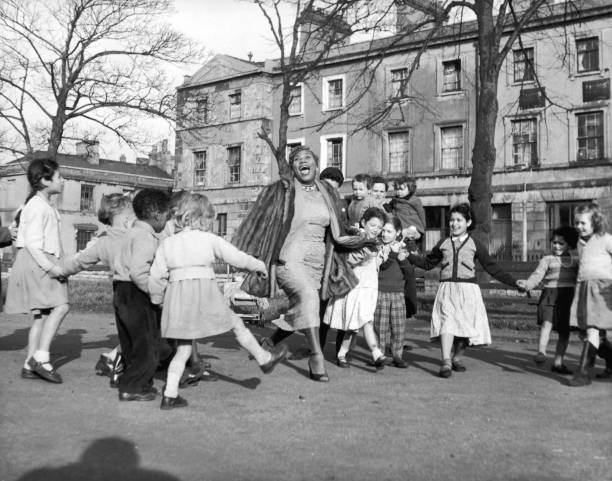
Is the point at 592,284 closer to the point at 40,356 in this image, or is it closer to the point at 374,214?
the point at 374,214

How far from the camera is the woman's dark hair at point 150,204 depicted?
5.64 m

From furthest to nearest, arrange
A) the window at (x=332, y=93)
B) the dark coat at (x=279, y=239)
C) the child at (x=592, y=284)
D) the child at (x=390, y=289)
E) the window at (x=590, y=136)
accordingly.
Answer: the window at (x=332, y=93), the window at (x=590, y=136), the child at (x=390, y=289), the dark coat at (x=279, y=239), the child at (x=592, y=284)

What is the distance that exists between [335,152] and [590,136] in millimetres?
13072

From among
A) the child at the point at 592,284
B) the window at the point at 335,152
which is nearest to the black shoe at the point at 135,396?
the child at the point at 592,284

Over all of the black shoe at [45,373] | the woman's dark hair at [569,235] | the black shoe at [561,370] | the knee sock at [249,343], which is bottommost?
the black shoe at [561,370]

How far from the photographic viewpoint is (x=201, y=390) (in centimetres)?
560

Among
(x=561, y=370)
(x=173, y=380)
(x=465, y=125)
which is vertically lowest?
(x=561, y=370)

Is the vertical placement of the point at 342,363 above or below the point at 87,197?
below

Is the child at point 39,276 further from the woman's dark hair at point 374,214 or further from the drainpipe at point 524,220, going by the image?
the drainpipe at point 524,220

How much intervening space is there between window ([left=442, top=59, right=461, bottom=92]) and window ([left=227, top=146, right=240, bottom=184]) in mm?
13717

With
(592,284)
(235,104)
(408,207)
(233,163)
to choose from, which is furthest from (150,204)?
(235,104)

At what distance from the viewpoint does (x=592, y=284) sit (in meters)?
6.38

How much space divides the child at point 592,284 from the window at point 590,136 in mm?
23471

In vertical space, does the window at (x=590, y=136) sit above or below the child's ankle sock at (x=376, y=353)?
above
